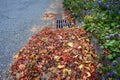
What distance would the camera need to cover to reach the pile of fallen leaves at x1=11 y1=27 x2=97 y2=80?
4.47 meters

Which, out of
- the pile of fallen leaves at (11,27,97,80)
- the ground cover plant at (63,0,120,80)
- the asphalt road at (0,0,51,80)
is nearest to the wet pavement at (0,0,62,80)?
the asphalt road at (0,0,51,80)

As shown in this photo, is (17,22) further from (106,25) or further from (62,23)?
(106,25)

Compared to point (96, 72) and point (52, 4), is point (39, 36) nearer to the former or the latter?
point (96, 72)

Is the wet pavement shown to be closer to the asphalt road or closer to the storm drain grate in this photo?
the asphalt road

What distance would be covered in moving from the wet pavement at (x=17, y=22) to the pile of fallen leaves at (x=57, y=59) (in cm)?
27

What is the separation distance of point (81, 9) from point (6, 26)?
2.25 meters

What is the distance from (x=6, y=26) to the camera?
746cm

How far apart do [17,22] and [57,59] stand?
130 inches

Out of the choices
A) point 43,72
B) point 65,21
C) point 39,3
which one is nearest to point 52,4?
point 39,3

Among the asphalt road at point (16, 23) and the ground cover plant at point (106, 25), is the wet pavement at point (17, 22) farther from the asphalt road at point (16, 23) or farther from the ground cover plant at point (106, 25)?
the ground cover plant at point (106, 25)

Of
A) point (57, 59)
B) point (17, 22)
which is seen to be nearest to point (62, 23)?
point (17, 22)

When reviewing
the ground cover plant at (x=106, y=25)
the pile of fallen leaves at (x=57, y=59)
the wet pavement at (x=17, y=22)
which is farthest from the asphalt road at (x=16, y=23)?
the ground cover plant at (x=106, y=25)

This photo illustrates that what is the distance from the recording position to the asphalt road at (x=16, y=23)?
19.2 ft

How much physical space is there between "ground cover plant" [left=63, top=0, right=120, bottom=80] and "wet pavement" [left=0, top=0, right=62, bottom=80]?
122 cm
